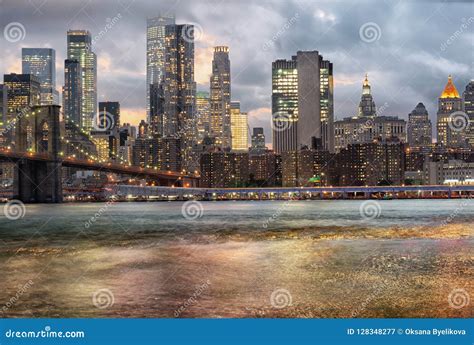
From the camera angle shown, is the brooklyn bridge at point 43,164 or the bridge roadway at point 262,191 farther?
the bridge roadway at point 262,191

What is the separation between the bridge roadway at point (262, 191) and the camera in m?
128

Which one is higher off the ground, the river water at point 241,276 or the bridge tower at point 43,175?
the bridge tower at point 43,175

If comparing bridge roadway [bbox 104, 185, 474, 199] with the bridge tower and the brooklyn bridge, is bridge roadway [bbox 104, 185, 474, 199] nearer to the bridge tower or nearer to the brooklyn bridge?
the brooklyn bridge

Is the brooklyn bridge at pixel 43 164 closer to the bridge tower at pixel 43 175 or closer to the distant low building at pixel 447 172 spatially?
the bridge tower at pixel 43 175

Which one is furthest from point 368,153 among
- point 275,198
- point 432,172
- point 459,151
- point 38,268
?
point 38,268

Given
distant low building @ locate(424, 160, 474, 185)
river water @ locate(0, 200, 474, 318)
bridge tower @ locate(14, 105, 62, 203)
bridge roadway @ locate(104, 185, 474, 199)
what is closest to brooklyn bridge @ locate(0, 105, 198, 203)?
bridge tower @ locate(14, 105, 62, 203)

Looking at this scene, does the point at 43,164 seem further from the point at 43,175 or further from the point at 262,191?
the point at 262,191

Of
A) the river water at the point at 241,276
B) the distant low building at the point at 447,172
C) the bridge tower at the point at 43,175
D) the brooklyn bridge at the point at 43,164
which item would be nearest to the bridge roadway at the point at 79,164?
the brooklyn bridge at the point at 43,164

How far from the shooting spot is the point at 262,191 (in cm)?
13262

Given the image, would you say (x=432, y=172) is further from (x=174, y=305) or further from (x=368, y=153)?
(x=174, y=305)

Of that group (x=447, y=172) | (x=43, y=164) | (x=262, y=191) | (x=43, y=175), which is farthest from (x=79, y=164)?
(x=447, y=172)

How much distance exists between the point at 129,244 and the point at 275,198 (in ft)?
370

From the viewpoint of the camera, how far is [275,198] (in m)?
143

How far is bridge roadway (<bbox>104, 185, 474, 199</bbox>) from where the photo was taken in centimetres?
A: 12788
